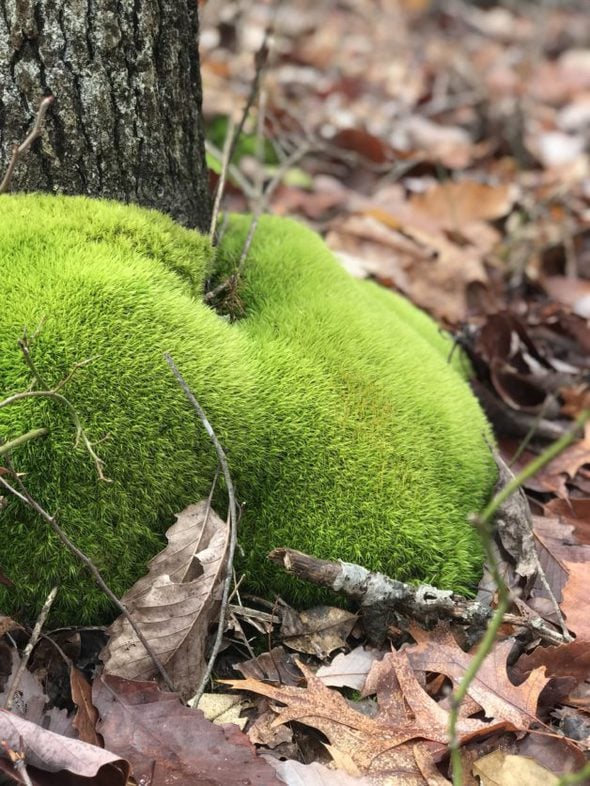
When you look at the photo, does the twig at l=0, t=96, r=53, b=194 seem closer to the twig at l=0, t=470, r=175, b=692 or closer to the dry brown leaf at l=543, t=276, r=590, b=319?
the twig at l=0, t=470, r=175, b=692

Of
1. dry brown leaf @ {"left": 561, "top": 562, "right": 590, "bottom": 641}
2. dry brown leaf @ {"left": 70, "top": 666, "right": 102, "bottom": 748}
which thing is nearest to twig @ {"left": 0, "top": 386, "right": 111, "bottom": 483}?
dry brown leaf @ {"left": 70, "top": 666, "right": 102, "bottom": 748}

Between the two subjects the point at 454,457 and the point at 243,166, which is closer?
the point at 454,457

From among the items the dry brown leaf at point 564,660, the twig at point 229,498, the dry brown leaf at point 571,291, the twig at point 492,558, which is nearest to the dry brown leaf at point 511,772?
the dry brown leaf at point 564,660

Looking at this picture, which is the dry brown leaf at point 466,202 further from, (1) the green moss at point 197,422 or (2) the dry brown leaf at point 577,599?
(2) the dry brown leaf at point 577,599

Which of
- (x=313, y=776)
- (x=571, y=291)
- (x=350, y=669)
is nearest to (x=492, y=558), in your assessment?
(x=313, y=776)

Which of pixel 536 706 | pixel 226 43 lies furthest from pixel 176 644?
pixel 226 43

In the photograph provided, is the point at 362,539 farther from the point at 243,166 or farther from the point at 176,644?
the point at 243,166
